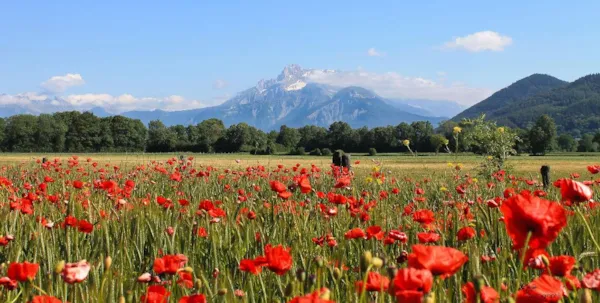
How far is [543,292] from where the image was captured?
1.25 metres

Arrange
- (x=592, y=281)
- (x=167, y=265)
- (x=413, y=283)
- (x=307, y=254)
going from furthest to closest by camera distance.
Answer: (x=307, y=254) → (x=167, y=265) → (x=592, y=281) → (x=413, y=283)

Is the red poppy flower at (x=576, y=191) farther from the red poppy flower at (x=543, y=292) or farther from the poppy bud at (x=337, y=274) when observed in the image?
the poppy bud at (x=337, y=274)

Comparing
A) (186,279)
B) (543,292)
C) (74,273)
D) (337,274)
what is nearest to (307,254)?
(186,279)

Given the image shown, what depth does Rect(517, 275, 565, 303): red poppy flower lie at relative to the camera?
1243mm

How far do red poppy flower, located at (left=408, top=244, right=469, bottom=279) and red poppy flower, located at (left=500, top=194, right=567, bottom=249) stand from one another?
18 centimetres

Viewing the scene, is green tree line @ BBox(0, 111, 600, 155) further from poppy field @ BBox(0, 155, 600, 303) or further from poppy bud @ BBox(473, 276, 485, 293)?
poppy bud @ BBox(473, 276, 485, 293)

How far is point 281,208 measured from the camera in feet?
14.1

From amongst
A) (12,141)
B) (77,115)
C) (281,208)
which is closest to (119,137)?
(77,115)

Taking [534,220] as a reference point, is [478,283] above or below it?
below

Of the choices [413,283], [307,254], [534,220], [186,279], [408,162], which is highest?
[534,220]

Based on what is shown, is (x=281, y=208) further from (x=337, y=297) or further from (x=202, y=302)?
(x=202, y=302)

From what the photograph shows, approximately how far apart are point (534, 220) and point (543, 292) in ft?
0.62

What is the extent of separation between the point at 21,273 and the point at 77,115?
126034 mm

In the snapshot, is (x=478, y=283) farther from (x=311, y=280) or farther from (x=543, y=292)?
(x=311, y=280)
